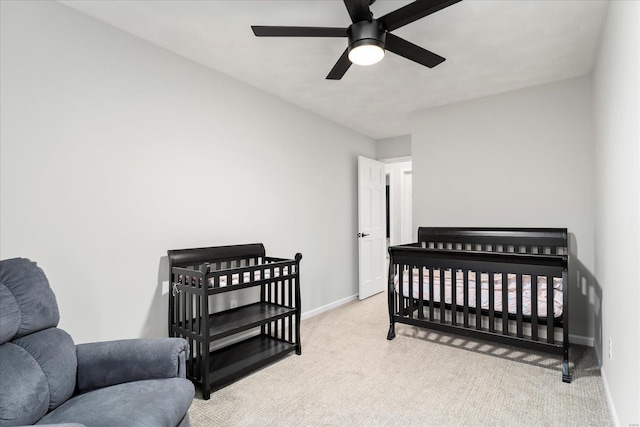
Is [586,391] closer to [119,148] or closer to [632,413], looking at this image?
[632,413]

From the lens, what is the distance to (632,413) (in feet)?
4.78

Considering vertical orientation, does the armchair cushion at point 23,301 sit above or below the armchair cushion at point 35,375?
above

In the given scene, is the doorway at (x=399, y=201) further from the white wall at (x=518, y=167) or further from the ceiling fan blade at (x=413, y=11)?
the ceiling fan blade at (x=413, y=11)

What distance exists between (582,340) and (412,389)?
6.34ft

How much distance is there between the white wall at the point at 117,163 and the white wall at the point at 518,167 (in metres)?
1.83

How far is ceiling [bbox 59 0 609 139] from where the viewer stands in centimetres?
212

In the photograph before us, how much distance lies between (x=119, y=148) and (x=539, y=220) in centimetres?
369

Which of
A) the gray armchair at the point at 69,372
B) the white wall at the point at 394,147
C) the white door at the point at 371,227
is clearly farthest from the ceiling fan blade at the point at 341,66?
the white wall at the point at 394,147

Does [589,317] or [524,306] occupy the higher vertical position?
[524,306]

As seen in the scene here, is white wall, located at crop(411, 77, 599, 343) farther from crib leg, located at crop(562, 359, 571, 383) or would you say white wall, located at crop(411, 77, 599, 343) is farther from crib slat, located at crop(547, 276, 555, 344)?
crib leg, located at crop(562, 359, 571, 383)

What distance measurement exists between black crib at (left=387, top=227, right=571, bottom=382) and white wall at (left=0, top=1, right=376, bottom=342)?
1.36 metres

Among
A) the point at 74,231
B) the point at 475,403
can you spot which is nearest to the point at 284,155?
the point at 74,231

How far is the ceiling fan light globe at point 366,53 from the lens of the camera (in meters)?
1.89

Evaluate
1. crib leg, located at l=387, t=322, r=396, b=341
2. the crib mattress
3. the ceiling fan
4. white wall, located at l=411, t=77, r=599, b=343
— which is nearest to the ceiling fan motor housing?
the ceiling fan
